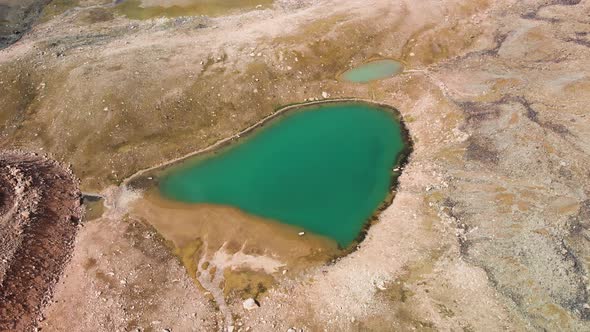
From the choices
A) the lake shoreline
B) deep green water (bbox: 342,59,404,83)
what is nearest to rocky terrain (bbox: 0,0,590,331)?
the lake shoreline

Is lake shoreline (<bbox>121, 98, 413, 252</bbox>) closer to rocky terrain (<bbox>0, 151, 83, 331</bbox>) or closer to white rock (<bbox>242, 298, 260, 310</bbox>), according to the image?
rocky terrain (<bbox>0, 151, 83, 331</bbox>)

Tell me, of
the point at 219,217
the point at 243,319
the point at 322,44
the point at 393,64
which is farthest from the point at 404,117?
the point at 243,319

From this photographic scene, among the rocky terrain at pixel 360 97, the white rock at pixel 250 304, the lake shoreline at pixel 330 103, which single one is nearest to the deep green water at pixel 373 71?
the rocky terrain at pixel 360 97

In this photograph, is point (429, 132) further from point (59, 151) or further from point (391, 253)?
point (59, 151)

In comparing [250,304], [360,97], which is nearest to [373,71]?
[360,97]

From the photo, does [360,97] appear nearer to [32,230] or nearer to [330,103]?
[330,103]
